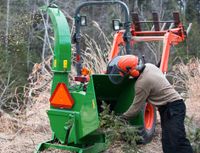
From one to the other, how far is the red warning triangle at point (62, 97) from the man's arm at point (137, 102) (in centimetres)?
81

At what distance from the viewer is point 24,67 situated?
22531mm

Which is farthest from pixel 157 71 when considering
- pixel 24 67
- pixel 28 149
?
pixel 24 67

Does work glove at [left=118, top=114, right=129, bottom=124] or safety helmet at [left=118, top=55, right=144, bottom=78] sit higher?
safety helmet at [left=118, top=55, right=144, bottom=78]

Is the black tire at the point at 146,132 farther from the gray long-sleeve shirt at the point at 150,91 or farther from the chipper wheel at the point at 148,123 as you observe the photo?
the gray long-sleeve shirt at the point at 150,91

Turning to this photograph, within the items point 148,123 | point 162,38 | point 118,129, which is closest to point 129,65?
point 118,129

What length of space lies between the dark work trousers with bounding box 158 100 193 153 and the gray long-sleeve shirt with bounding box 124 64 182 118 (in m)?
0.11

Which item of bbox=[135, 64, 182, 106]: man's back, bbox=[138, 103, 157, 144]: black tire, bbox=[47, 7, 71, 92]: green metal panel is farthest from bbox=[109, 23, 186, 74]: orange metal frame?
bbox=[47, 7, 71, 92]: green metal panel

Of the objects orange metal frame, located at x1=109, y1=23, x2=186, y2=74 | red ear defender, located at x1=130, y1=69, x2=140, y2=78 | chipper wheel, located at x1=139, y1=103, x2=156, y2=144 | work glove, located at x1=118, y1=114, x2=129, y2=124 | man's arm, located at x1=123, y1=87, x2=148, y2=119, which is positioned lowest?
chipper wheel, located at x1=139, y1=103, x2=156, y2=144

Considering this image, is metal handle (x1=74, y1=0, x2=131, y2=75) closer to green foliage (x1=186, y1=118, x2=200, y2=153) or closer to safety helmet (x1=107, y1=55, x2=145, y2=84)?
safety helmet (x1=107, y1=55, x2=145, y2=84)

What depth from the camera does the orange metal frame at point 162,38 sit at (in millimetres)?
7605

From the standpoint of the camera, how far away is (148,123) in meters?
7.26

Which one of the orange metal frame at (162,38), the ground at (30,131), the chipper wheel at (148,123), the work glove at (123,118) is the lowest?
the ground at (30,131)

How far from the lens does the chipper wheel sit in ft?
22.9

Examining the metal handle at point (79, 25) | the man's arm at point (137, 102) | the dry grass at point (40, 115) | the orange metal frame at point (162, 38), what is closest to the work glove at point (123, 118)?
the man's arm at point (137, 102)
